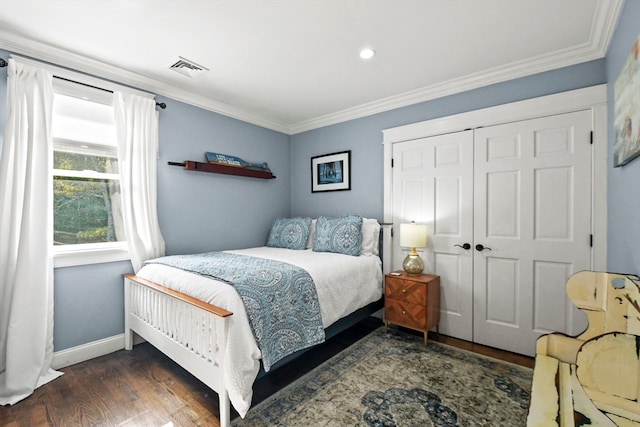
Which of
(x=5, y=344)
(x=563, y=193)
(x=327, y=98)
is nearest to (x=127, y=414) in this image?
(x=5, y=344)

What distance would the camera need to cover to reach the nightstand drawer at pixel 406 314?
269 centimetres

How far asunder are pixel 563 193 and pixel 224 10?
289 cm

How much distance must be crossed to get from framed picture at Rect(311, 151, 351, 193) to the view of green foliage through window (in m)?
2.30

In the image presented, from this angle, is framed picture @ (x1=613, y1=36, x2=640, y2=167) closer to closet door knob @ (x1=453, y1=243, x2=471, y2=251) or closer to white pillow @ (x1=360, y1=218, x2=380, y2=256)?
closet door knob @ (x1=453, y1=243, x2=471, y2=251)

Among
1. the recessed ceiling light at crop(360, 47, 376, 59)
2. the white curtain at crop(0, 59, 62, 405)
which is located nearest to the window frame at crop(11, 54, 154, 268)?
the white curtain at crop(0, 59, 62, 405)

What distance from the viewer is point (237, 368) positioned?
5.24 ft

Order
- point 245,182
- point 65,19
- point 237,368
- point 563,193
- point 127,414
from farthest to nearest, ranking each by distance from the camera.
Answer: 1. point 245,182
2. point 563,193
3. point 65,19
4. point 127,414
5. point 237,368

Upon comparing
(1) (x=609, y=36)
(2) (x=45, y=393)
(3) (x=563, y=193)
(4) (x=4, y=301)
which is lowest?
(2) (x=45, y=393)

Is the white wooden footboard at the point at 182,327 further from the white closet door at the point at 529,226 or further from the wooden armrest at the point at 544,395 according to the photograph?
the white closet door at the point at 529,226

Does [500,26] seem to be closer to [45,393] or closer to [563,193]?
[563,193]

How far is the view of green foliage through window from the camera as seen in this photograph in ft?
8.00

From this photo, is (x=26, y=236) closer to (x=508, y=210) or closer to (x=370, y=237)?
(x=370, y=237)

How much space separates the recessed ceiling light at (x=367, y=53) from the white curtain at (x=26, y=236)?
2455 millimetres

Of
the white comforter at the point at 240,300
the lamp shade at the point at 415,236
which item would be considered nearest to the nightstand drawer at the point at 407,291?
the white comforter at the point at 240,300
